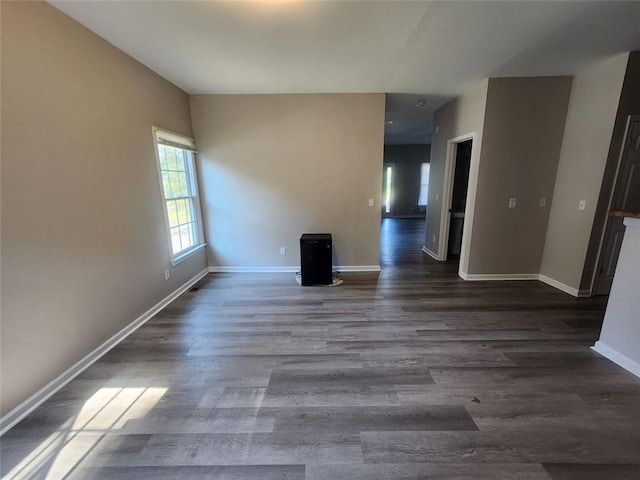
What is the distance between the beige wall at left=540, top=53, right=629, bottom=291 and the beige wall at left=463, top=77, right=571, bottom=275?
0.35 feet

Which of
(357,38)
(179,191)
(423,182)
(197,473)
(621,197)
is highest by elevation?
(357,38)

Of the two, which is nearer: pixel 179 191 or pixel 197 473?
pixel 197 473

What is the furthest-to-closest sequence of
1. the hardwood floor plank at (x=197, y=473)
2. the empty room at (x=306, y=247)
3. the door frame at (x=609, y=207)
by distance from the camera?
the door frame at (x=609, y=207) → the empty room at (x=306, y=247) → the hardwood floor plank at (x=197, y=473)

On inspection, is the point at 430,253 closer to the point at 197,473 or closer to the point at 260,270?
the point at 260,270

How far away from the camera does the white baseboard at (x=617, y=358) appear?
198 centimetres

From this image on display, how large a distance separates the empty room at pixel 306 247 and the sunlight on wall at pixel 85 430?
0.01 metres

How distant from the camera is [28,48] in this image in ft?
5.57

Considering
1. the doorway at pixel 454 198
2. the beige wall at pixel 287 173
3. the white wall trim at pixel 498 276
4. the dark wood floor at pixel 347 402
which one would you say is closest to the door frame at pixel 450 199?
the doorway at pixel 454 198

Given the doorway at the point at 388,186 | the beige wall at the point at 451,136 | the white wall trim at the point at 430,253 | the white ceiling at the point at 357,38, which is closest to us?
the white ceiling at the point at 357,38

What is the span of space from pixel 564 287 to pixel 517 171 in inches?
63.2

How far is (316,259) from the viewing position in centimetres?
370

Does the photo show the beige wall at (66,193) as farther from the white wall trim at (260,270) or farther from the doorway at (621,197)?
the doorway at (621,197)

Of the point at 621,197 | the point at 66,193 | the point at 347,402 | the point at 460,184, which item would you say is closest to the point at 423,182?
the point at 460,184

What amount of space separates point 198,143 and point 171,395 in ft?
10.8
